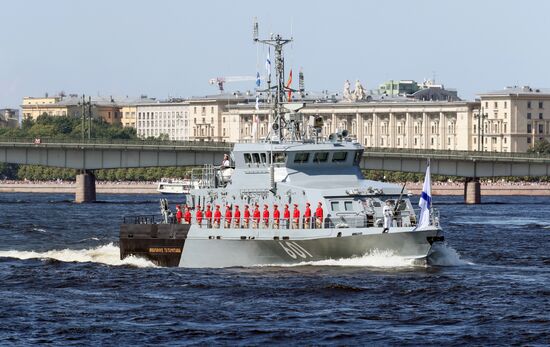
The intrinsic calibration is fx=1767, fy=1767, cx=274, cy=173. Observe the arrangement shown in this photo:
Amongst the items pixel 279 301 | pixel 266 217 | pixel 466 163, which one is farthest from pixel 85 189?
pixel 279 301

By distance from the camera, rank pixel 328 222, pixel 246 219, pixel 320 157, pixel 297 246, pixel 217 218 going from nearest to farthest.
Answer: pixel 328 222, pixel 297 246, pixel 246 219, pixel 320 157, pixel 217 218

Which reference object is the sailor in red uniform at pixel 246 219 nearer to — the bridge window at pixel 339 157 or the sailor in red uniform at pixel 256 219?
the sailor in red uniform at pixel 256 219

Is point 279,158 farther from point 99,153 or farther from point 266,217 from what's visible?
point 99,153

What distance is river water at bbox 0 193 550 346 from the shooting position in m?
57.0

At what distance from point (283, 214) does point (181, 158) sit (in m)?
112

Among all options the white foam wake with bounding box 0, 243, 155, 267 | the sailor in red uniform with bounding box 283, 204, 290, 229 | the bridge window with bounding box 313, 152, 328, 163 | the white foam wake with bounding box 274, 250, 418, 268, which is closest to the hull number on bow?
the sailor in red uniform with bounding box 283, 204, 290, 229

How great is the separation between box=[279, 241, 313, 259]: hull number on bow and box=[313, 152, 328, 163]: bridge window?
4.37 m

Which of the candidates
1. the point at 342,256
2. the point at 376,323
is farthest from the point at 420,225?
the point at 376,323

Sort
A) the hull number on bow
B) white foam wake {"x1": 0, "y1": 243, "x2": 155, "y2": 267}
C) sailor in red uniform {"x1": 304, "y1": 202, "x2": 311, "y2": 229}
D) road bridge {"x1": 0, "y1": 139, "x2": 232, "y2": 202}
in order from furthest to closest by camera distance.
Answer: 1. road bridge {"x1": 0, "y1": 139, "x2": 232, "y2": 202}
2. white foam wake {"x1": 0, "y1": 243, "x2": 155, "y2": 267}
3. the hull number on bow
4. sailor in red uniform {"x1": 304, "y1": 202, "x2": 311, "y2": 229}

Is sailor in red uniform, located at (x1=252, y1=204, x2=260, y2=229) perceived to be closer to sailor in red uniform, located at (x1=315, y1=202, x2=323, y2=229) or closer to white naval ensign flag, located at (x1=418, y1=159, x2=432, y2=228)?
sailor in red uniform, located at (x1=315, y1=202, x2=323, y2=229)

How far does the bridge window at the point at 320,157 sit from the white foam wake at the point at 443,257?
652cm

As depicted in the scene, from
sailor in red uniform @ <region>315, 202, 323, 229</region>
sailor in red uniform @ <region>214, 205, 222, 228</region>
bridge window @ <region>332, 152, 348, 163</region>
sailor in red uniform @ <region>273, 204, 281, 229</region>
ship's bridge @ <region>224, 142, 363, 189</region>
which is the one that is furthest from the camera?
bridge window @ <region>332, 152, 348, 163</region>

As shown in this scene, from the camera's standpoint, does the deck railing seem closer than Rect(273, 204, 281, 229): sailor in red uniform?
Yes

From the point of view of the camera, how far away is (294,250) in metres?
75.6
